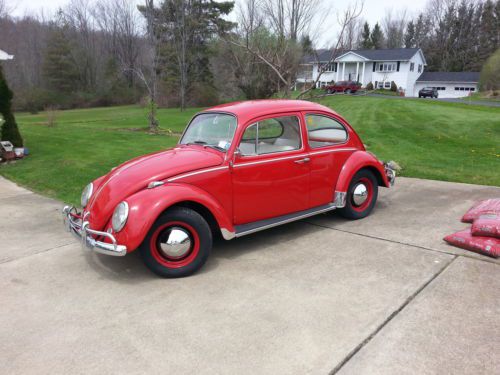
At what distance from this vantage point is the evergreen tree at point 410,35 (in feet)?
236

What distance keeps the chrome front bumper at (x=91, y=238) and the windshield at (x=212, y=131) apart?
1.48 metres

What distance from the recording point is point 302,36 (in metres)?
18.1

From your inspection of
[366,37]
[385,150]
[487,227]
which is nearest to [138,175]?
[487,227]

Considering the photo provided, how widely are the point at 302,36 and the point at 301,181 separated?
607 inches

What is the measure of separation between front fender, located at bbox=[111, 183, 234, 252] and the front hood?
14 centimetres

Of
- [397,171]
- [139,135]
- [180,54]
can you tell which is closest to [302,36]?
[139,135]

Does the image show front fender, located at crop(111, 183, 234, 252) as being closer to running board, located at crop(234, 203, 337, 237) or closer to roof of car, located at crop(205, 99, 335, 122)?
running board, located at crop(234, 203, 337, 237)

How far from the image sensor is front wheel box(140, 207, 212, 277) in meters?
3.61

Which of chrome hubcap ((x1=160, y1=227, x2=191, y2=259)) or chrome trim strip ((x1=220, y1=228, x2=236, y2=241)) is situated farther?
chrome trim strip ((x1=220, y1=228, x2=236, y2=241))

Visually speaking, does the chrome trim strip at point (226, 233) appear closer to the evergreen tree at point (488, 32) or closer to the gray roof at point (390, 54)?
the gray roof at point (390, 54)

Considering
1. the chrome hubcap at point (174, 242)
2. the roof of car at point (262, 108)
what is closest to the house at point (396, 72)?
the roof of car at point (262, 108)

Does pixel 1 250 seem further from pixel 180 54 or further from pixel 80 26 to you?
pixel 80 26

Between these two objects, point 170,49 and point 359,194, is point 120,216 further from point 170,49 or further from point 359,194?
point 170,49

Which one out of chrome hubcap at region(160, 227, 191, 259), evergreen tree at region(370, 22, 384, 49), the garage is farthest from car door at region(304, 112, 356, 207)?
evergreen tree at region(370, 22, 384, 49)
